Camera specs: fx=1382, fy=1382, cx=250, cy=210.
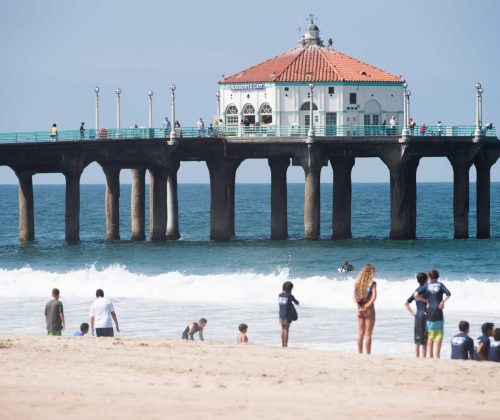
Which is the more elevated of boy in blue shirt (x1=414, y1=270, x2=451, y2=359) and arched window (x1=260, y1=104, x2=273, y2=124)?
arched window (x1=260, y1=104, x2=273, y2=124)

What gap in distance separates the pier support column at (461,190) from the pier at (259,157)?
0.14ft

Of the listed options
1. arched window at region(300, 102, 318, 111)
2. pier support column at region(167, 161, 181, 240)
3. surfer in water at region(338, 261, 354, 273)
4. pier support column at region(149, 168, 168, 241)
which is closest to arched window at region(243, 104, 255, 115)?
arched window at region(300, 102, 318, 111)

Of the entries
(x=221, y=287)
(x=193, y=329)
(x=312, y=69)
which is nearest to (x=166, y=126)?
(x=312, y=69)

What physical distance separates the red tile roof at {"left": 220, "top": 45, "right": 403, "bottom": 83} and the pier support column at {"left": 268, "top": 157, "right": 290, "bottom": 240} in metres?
3.92

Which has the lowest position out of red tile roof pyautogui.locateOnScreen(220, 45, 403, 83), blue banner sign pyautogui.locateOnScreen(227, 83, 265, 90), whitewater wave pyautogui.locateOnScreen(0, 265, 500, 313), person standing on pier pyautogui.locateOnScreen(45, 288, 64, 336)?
whitewater wave pyautogui.locateOnScreen(0, 265, 500, 313)

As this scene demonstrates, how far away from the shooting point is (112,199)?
63.3 metres

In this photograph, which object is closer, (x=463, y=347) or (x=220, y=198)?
(x=463, y=347)

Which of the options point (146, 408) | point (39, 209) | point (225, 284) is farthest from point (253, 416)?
point (39, 209)

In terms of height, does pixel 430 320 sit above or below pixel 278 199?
below

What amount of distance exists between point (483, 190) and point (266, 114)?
1052cm

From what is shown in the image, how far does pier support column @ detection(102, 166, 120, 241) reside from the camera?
207 ft

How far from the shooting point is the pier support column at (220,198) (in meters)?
60.1

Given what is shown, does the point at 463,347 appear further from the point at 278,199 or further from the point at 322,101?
the point at 322,101

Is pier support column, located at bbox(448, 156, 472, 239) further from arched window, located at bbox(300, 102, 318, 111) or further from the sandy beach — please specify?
the sandy beach
